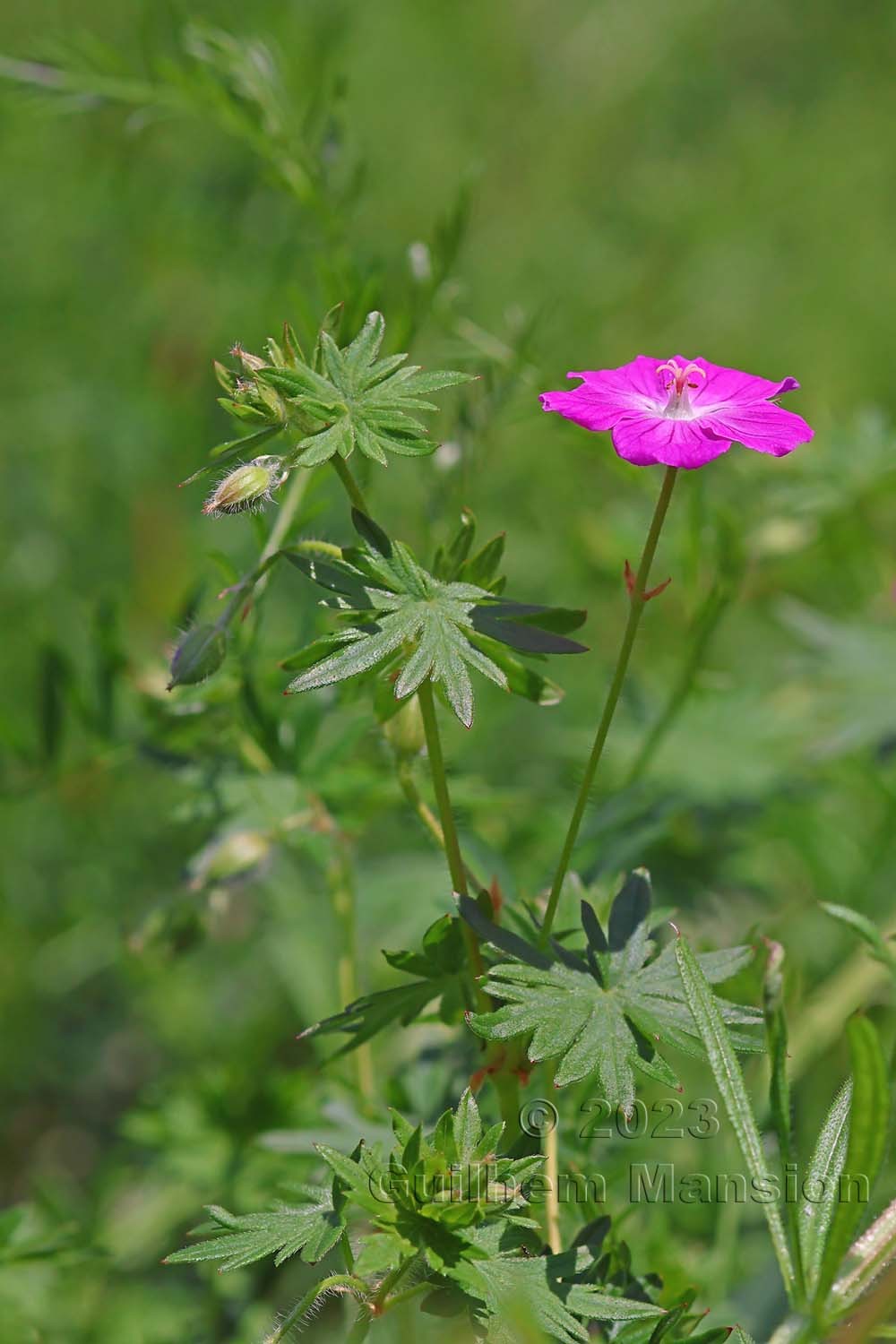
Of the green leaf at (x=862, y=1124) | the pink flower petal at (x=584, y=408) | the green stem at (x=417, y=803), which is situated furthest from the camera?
→ the green stem at (x=417, y=803)

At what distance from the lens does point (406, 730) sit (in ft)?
4.17

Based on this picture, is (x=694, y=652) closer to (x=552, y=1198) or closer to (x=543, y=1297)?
(x=552, y=1198)

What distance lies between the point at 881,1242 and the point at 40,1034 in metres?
2.07

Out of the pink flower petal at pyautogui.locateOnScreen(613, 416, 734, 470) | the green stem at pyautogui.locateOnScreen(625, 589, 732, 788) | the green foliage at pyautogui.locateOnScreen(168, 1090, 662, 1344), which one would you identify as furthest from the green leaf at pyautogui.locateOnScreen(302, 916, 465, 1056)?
the green stem at pyautogui.locateOnScreen(625, 589, 732, 788)

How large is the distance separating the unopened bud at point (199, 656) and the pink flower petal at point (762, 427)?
479 millimetres

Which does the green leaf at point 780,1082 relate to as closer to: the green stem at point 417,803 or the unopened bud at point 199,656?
the green stem at point 417,803

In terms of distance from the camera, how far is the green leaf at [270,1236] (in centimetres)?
98

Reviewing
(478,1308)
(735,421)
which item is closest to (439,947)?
(478,1308)

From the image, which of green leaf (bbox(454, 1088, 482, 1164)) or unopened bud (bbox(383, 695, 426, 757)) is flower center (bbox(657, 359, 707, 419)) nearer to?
unopened bud (bbox(383, 695, 426, 757))

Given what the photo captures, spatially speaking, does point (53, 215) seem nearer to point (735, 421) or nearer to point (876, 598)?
point (876, 598)

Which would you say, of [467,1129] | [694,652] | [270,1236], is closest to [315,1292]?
[270,1236]

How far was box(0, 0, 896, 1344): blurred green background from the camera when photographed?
1.73 metres

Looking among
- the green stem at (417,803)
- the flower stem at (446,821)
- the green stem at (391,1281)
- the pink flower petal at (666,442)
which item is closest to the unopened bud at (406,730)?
the green stem at (417,803)

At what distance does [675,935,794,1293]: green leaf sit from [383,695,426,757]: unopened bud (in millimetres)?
383
